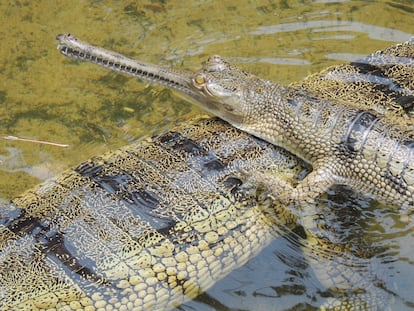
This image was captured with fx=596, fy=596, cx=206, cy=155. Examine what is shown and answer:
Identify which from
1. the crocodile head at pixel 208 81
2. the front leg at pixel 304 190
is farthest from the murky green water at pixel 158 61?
the crocodile head at pixel 208 81

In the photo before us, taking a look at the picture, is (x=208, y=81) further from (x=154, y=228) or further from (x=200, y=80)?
(x=154, y=228)

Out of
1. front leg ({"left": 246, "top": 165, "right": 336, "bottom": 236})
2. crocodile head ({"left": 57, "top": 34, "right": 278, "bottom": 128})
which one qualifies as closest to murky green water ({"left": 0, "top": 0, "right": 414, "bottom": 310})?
front leg ({"left": 246, "top": 165, "right": 336, "bottom": 236})

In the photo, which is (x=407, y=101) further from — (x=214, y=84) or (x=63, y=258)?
(x=63, y=258)

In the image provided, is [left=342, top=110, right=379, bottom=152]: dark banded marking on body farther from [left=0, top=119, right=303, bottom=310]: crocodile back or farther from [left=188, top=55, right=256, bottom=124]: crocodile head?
[left=188, top=55, right=256, bottom=124]: crocodile head

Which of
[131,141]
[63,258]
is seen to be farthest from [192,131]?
[63,258]

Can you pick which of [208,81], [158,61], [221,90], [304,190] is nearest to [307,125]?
[304,190]
